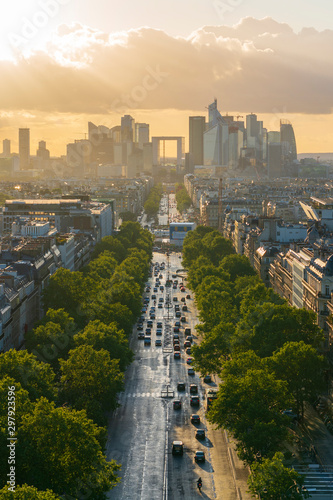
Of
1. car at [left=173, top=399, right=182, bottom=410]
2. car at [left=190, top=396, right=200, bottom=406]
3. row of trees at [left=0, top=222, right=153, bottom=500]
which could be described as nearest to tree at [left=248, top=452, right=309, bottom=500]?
row of trees at [left=0, top=222, right=153, bottom=500]

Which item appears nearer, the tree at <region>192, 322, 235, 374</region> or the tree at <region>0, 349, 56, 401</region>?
the tree at <region>0, 349, 56, 401</region>

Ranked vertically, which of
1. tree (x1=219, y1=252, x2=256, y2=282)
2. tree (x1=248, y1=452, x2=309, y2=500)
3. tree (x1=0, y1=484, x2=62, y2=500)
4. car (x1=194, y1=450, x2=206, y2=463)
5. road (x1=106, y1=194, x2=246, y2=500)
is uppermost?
tree (x1=0, y1=484, x2=62, y2=500)

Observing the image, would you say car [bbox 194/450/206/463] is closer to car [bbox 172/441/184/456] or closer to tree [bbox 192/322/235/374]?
car [bbox 172/441/184/456]

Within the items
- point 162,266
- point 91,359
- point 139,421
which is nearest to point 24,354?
point 91,359

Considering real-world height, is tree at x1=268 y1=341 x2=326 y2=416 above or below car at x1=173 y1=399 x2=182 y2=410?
above

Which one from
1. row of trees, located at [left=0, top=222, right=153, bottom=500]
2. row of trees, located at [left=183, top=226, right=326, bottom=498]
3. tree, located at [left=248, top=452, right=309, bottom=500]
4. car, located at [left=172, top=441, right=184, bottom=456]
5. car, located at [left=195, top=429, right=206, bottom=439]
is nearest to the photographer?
tree, located at [left=248, top=452, right=309, bottom=500]

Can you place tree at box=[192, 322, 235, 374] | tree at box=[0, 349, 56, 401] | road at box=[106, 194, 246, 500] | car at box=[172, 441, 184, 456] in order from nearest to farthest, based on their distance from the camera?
road at box=[106, 194, 246, 500] < tree at box=[0, 349, 56, 401] < car at box=[172, 441, 184, 456] < tree at box=[192, 322, 235, 374]

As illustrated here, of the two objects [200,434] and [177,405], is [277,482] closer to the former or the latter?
[200,434]

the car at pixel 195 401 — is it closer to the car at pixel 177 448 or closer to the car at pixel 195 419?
the car at pixel 195 419
